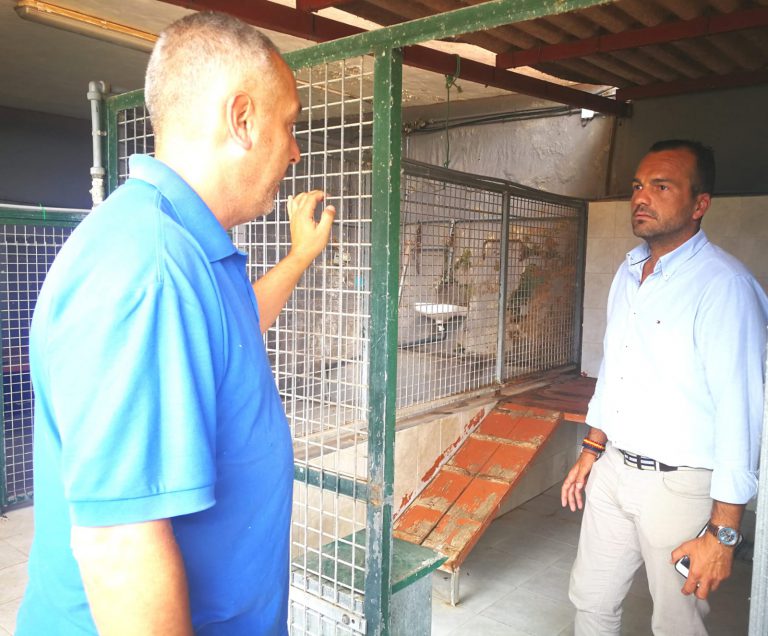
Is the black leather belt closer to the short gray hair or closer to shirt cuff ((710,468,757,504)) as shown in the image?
shirt cuff ((710,468,757,504))

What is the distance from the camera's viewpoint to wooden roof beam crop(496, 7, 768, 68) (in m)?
3.44

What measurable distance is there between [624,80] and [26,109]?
667cm

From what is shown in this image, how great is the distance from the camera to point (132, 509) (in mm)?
717

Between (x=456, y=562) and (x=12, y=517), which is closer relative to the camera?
(x=456, y=562)

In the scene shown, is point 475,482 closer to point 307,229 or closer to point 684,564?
point 684,564

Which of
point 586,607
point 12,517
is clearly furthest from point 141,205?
point 12,517

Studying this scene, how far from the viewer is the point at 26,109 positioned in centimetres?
707

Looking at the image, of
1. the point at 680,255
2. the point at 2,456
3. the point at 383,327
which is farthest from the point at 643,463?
the point at 2,456

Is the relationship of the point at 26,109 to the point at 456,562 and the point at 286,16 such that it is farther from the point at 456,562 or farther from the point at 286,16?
the point at 456,562

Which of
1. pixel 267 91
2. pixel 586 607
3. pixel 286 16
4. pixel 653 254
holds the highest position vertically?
pixel 286 16

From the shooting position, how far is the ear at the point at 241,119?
3.01 ft

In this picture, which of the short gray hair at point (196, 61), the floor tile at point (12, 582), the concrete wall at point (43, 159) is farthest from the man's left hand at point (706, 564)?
the concrete wall at point (43, 159)

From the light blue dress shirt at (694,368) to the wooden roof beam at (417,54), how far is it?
83.6 inches

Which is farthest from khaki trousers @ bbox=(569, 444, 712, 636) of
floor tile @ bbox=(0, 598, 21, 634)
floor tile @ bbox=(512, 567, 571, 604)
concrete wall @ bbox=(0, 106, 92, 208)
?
concrete wall @ bbox=(0, 106, 92, 208)
